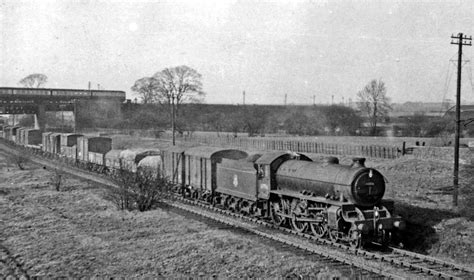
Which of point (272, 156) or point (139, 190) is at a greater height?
point (272, 156)

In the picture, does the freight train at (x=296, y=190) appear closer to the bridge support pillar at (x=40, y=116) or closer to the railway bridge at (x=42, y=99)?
the railway bridge at (x=42, y=99)

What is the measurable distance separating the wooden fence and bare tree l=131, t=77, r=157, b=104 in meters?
26.9

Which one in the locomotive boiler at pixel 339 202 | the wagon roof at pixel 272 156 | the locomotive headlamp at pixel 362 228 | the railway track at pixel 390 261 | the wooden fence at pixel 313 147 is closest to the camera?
the railway track at pixel 390 261

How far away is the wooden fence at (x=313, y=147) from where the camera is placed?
35.9 m

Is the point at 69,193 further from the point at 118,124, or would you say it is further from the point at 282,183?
the point at 118,124

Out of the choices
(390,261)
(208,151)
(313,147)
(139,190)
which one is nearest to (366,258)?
(390,261)

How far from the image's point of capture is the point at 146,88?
8631 centimetres

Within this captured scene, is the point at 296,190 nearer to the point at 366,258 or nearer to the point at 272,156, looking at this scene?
the point at 272,156

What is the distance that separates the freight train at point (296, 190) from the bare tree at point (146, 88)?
57.8m

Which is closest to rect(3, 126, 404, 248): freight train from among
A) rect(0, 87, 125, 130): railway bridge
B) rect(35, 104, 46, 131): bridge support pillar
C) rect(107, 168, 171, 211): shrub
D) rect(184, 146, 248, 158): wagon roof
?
rect(184, 146, 248, 158): wagon roof

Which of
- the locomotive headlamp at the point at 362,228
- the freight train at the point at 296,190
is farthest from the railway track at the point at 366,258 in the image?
the locomotive headlamp at the point at 362,228

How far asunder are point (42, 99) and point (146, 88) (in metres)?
19.2

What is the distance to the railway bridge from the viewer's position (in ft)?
244

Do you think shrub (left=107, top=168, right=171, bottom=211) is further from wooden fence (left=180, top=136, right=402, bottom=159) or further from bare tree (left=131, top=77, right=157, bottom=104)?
bare tree (left=131, top=77, right=157, bottom=104)
